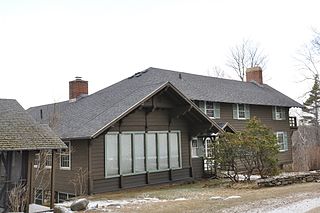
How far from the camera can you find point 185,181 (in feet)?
64.7

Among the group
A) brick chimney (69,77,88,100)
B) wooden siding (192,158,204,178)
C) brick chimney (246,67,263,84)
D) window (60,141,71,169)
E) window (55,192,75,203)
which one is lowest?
window (55,192,75,203)

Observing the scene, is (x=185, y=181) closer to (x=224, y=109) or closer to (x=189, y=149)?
(x=189, y=149)

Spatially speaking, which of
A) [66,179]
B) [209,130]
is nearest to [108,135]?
[66,179]

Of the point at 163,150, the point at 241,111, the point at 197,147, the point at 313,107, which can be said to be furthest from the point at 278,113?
the point at 313,107

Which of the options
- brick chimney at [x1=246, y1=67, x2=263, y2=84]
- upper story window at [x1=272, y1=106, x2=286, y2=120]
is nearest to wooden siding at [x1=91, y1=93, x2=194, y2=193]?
upper story window at [x1=272, y1=106, x2=286, y2=120]

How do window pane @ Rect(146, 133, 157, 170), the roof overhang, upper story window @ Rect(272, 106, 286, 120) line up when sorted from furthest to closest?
1. upper story window @ Rect(272, 106, 286, 120)
2. window pane @ Rect(146, 133, 157, 170)
3. the roof overhang

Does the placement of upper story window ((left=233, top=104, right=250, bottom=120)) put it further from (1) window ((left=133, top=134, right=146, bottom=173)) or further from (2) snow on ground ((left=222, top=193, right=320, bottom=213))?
(2) snow on ground ((left=222, top=193, right=320, bottom=213))

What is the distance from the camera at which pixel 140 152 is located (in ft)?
59.3

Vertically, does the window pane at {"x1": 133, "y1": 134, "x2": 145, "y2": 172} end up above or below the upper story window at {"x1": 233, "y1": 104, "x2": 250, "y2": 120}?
below

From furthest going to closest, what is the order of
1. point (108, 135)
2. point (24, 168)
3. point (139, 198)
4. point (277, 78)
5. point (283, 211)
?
point (277, 78), point (108, 135), point (139, 198), point (24, 168), point (283, 211)

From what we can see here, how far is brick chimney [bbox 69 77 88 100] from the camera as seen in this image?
25.2 meters

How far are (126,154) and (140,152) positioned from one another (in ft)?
2.83

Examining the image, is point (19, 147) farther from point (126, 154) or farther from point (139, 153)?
point (139, 153)

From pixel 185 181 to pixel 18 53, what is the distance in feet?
44.6
